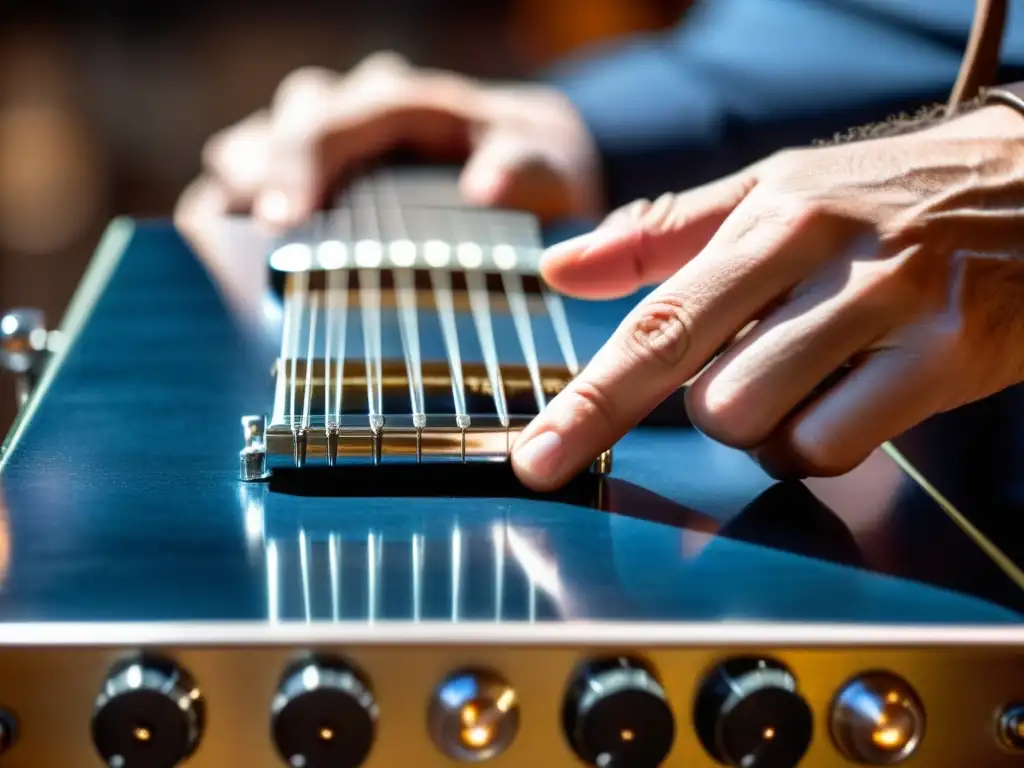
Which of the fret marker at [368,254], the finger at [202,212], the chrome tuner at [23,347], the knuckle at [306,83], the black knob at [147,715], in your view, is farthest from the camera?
the knuckle at [306,83]

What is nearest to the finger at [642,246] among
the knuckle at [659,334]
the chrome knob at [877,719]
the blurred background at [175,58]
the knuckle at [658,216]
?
the knuckle at [658,216]

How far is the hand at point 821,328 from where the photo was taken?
0.56 meters

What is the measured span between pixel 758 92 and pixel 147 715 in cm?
98

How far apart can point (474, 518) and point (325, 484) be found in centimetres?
7

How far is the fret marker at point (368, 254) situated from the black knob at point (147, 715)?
49 centimetres

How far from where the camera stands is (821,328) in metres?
0.56

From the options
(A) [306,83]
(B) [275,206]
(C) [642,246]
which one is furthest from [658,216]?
(A) [306,83]

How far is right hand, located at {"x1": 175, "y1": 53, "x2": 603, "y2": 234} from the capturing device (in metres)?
1.11

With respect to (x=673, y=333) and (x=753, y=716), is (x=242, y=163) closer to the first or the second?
(x=673, y=333)

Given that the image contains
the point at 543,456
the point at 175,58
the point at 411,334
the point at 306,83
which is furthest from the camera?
the point at 175,58

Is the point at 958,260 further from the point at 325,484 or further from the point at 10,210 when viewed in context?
the point at 10,210

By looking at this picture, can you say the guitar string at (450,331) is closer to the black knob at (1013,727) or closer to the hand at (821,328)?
the hand at (821,328)

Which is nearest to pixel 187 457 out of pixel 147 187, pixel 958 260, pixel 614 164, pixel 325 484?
pixel 325 484

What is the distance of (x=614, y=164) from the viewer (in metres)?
1.26
